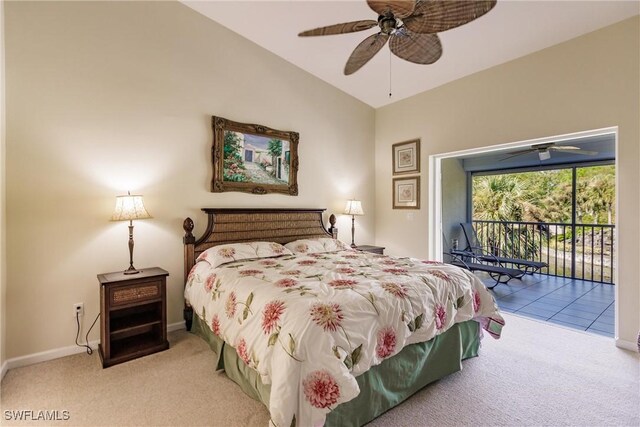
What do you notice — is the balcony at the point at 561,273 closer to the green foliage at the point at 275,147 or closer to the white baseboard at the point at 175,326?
the green foliage at the point at 275,147

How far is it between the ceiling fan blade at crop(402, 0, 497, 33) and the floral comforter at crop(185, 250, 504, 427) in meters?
1.69

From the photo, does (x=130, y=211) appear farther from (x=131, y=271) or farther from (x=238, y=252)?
(x=238, y=252)

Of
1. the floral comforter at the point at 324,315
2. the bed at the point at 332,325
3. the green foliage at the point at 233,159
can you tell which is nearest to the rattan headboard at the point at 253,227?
the bed at the point at 332,325

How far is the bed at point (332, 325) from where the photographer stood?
1445 mm

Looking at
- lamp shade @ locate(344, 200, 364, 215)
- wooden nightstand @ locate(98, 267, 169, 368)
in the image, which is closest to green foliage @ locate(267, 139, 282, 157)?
lamp shade @ locate(344, 200, 364, 215)

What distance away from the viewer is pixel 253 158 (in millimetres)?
3742

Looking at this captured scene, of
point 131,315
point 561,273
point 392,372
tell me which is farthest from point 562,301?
point 131,315

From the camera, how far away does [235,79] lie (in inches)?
142

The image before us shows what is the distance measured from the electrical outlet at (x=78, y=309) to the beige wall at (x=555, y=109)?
13.0 feet

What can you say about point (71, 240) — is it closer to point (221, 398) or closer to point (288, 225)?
point (221, 398)

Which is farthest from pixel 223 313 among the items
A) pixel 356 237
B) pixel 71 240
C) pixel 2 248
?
pixel 356 237

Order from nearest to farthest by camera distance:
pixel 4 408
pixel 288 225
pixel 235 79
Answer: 1. pixel 4 408
2. pixel 235 79
3. pixel 288 225

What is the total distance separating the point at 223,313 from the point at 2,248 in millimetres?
1844

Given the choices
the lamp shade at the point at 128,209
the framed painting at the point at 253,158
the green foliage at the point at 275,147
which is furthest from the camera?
the green foliage at the point at 275,147
